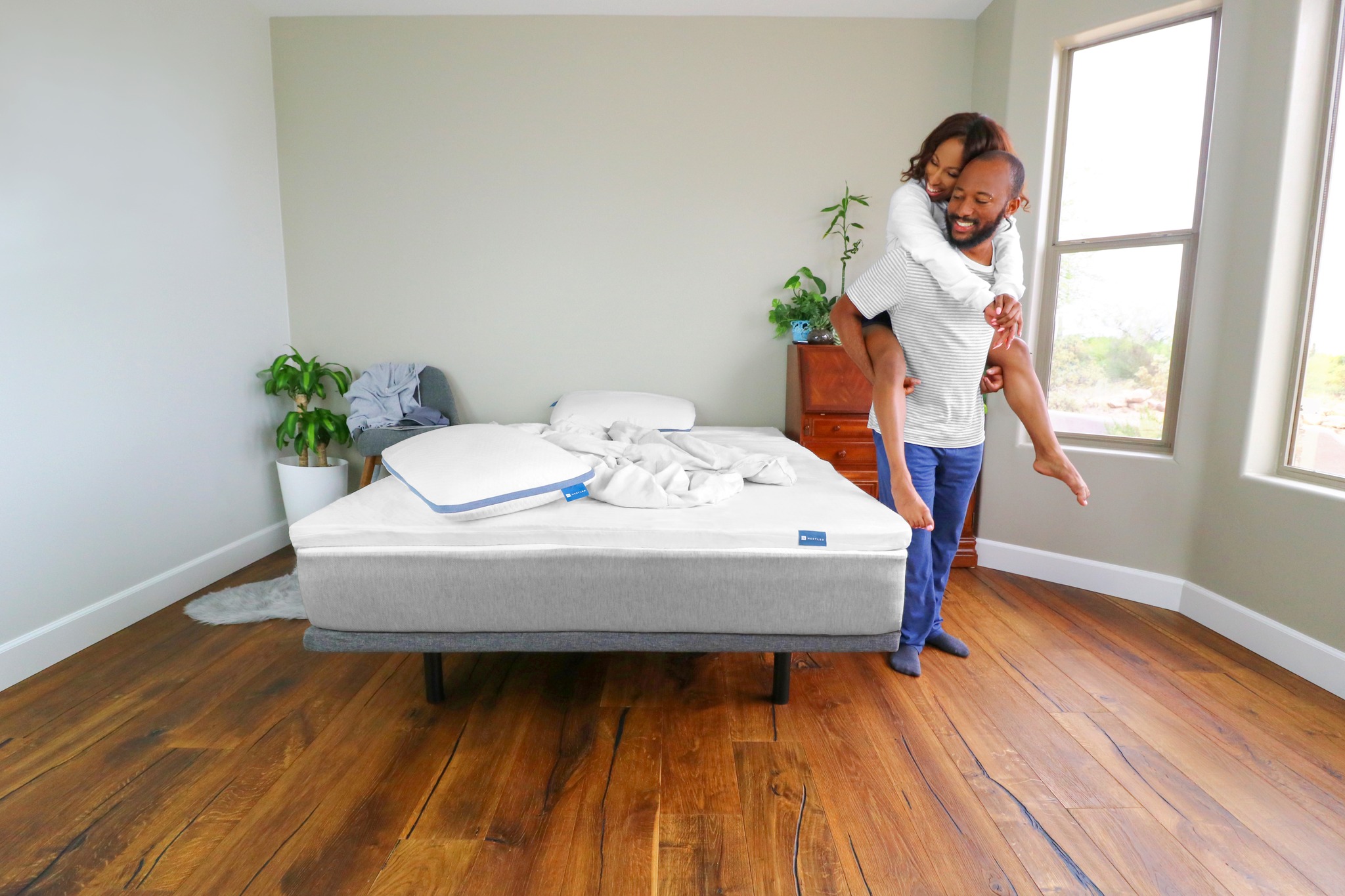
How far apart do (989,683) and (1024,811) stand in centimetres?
61

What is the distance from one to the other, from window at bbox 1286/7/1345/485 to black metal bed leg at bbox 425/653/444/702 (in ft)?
9.06

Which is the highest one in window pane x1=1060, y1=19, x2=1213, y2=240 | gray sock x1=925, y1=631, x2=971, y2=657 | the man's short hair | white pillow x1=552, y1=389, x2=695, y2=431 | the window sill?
window pane x1=1060, y1=19, x2=1213, y2=240

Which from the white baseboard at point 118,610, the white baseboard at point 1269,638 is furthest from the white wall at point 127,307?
the white baseboard at point 1269,638

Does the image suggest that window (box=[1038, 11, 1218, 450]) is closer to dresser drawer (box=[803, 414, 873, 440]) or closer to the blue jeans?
dresser drawer (box=[803, 414, 873, 440])

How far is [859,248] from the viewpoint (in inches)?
139

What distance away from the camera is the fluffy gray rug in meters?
2.51

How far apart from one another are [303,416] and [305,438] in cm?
11

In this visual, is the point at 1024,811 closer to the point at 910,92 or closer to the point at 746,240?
the point at 746,240

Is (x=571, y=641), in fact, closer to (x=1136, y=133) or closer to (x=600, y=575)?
(x=600, y=575)

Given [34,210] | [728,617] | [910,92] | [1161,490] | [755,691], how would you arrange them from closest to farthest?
[728,617] → [755,691] → [34,210] → [1161,490] → [910,92]

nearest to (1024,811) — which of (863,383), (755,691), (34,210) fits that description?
(755,691)

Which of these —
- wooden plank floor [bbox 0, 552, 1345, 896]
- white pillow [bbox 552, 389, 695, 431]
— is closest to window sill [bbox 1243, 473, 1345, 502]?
wooden plank floor [bbox 0, 552, 1345, 896]

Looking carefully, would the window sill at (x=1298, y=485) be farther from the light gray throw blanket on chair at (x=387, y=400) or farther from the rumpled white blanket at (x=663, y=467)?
the light gray throw blanket on chair at (x=387, y=400)

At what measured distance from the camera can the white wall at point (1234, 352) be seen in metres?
2.17
